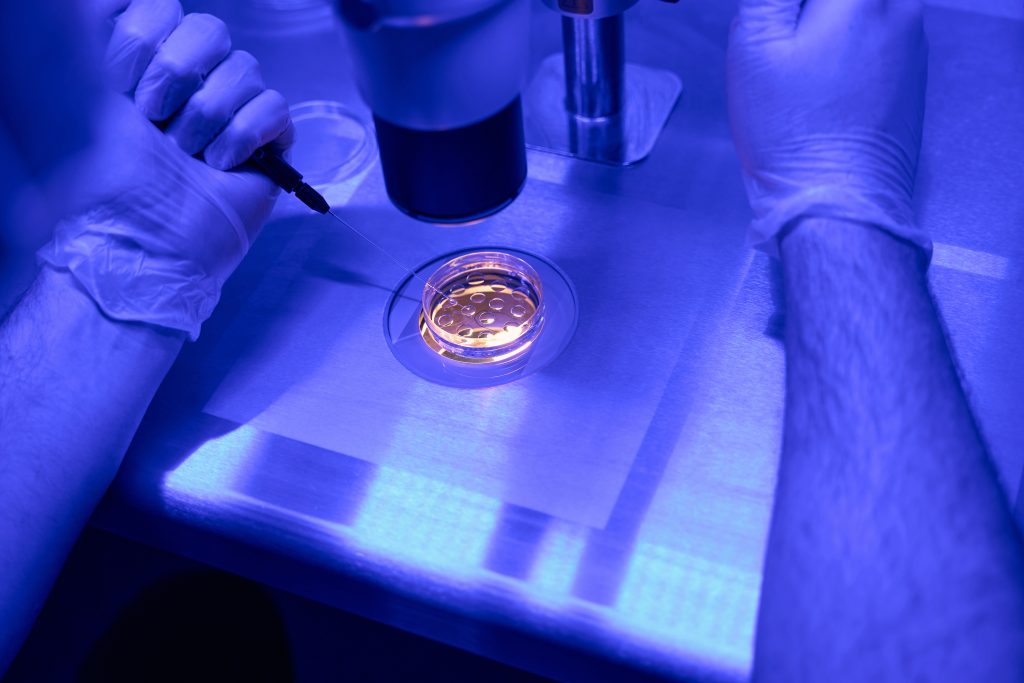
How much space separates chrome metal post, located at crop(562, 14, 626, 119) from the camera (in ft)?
3.42

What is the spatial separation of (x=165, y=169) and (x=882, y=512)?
2.55ft

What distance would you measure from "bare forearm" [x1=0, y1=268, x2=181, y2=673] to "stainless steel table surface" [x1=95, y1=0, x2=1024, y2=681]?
0.12ft

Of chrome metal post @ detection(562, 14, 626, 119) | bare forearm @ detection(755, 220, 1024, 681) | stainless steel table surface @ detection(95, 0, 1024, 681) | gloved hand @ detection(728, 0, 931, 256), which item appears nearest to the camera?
bare forearm @ detection(755, 220, 1024, 681)

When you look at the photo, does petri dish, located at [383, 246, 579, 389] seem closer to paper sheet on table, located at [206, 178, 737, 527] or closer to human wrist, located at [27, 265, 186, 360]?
paper sheet on table, located at [206, 178, 737, 527]

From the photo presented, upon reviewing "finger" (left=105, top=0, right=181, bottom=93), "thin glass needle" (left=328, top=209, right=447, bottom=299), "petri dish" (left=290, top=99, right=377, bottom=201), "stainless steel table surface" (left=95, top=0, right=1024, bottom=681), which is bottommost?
"stainless steel table surface" (left=95, top=0, right=1024, bottom=681)

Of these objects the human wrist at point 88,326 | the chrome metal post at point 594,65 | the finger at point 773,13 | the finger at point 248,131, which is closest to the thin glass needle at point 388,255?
the finger at point 248,131

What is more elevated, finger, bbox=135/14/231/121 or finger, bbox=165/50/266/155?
finger, bbox=135/14/231/121

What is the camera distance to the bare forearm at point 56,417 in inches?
33.2

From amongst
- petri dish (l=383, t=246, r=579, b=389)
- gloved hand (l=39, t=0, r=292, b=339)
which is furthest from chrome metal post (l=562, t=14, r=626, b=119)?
gloved hand (l=39, t=0, r=292, b=339)

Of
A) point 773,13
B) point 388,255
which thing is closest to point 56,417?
point 388,255

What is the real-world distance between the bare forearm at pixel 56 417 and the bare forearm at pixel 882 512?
63 centimetres

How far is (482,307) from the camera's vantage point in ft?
3.20

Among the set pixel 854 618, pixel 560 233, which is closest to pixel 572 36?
pixel 560 233

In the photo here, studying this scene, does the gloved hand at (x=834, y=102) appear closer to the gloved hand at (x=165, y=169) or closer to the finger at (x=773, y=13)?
the finger at (x=773, y=13)
